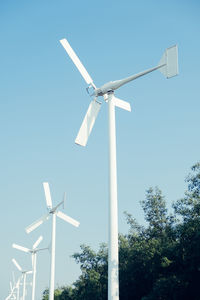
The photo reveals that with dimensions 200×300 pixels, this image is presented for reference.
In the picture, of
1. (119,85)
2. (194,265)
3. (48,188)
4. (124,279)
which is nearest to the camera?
(119,85)

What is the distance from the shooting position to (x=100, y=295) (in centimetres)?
5528

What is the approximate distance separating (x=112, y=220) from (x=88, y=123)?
5.77 meters

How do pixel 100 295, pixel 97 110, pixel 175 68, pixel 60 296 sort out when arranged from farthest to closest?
pixel 60 296 < pixel 100 295 < pixel 97 110 < pixel 175 68

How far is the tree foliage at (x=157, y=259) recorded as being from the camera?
34.5 m

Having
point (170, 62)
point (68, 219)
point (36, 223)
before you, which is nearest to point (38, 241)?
point (36, 223)

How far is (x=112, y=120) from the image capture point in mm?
17438

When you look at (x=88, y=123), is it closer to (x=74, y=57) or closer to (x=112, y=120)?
(x=112, y=120)

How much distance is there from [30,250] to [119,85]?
146 ft

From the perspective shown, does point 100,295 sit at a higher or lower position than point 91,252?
lower

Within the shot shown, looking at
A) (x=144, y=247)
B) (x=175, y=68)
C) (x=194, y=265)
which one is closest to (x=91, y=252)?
(x=144, y=247)

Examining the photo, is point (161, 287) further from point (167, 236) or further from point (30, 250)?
point (30, 250)

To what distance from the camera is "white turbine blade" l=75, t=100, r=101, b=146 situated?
718 inches

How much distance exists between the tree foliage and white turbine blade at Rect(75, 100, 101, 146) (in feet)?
55.0

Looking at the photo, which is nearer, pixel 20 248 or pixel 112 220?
pixel 112 220
